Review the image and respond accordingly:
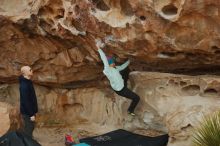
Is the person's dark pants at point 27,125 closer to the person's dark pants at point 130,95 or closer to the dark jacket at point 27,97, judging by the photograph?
the dark jacket at point 27,97

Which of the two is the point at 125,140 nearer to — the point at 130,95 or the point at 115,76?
the point at 130,95

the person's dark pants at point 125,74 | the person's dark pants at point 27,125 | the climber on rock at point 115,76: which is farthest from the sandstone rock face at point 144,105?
the person's dark pants at point 27,125

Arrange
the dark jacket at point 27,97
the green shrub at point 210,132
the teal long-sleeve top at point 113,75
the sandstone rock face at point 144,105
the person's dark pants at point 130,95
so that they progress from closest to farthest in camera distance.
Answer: the green shrub at point 210,132
the sandstone rock face at point 144,105
the dark jacket at point 27,97
the teal long-sleeve top at point 113,75
the person's dark pants at point 130,95

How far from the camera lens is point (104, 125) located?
10.1 m

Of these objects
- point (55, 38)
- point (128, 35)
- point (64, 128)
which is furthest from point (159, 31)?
point (64, 128)

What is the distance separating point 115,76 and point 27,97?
1.58m

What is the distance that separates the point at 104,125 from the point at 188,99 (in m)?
2.28

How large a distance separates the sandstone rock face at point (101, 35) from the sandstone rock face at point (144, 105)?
304mm

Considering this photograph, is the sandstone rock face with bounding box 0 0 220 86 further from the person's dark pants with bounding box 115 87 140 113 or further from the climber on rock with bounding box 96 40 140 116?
the person's dark pants with bounding box 115 87 140 113

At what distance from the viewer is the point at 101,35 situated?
29.2ft

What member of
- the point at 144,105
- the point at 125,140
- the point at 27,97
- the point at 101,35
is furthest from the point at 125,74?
the point at 27,97

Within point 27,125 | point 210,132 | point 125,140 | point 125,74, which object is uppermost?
point 125,74

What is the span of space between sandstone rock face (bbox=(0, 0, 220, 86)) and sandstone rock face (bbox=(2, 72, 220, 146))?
30cm

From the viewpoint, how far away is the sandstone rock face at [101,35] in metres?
7.93
